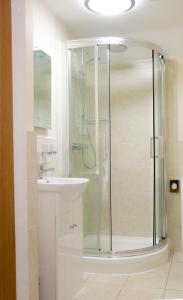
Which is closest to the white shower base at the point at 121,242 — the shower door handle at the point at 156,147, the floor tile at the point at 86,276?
the floor tile at the point at 86,276

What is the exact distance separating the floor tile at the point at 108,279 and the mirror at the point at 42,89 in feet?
4.40

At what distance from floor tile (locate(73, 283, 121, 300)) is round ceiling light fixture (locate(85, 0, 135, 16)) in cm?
235

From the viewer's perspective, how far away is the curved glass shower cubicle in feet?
10.9

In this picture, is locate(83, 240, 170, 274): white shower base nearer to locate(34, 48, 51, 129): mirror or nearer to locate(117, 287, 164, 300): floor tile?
locate(117, 287, 164, 300): floor tile

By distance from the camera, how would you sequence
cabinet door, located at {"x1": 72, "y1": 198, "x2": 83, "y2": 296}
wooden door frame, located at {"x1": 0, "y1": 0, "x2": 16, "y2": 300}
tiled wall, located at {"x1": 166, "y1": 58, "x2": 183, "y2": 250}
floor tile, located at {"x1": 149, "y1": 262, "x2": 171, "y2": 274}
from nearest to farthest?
wooden door frame, located at {"x1": 0, "y1": 0, "x2": 16, "y2": 300} → cabinet door, located at {"x1": 72, "y1": 198, "x2": 83, "y2": 296} → floor tile, located at {"x1": 149, "y1": 262, "x2": 171, "y2": 274} → tiled wall, located at {"x1": 166, "y1": 58, "x2": 183, "y2": 250}

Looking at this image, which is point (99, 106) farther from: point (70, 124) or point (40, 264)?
point (40, 264)

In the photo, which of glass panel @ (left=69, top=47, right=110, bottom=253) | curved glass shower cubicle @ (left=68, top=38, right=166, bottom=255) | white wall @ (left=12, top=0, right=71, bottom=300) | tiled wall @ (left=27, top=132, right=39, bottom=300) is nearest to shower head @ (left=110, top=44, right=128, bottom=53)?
curved glass shower cubicle @ (left=68, top=38, right=166, bottom=255)

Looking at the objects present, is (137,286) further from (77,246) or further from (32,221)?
(32,221)

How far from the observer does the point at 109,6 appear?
10.0ft

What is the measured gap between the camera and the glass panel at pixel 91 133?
3.32m

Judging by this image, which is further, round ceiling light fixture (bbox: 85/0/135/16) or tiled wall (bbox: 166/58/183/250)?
tiled wall (bbox: 166/58/183/250)

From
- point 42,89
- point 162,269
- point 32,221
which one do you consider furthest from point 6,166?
point 162,269

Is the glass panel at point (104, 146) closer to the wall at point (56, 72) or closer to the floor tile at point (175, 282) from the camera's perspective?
the wall at point (56, 72)

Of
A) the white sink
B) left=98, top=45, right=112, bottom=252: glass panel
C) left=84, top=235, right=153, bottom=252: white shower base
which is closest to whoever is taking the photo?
the white sink
